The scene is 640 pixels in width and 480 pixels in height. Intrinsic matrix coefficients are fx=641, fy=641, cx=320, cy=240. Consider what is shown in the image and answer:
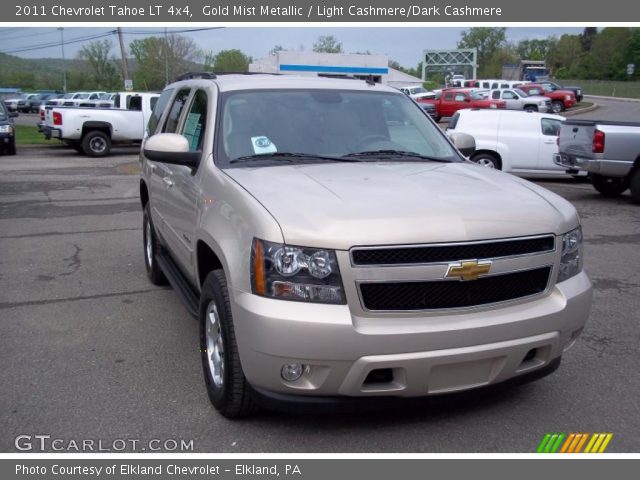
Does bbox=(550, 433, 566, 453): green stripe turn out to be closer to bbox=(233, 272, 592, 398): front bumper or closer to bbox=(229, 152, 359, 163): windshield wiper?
bbox=(233, 272, 592, 398): front bumper

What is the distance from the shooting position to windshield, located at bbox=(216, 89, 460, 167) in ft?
14.0

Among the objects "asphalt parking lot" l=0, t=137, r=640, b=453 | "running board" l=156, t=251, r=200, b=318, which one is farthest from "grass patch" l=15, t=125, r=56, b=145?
Result: "running board" l=156, t=251, r=200, b=318

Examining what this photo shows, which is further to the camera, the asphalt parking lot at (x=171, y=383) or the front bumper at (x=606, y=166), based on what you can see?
the front bumper at (x=606, y=166)

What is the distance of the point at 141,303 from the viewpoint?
229 inches

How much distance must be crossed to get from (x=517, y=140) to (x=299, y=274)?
39.2ft

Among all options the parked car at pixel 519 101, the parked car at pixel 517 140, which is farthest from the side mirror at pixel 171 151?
the parked car at pixel 519 101

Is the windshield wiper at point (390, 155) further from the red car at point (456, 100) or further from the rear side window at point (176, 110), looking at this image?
the red car at point (456, 100)

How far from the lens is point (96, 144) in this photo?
20625 millimetres

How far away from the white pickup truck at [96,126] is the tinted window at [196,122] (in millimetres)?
16575

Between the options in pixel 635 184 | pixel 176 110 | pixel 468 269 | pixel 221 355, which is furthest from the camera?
pixel 635 184

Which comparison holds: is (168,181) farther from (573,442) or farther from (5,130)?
(5,130)

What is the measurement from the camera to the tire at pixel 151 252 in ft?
20.0

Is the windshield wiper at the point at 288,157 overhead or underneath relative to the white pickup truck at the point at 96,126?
overhead

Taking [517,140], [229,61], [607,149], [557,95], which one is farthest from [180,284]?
[229,61]
